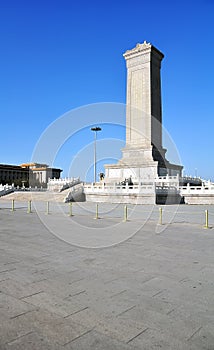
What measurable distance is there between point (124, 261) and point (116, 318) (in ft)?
8.76

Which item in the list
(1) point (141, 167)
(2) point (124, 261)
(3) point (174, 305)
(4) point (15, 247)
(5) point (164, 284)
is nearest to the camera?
(3) point (174, 305)

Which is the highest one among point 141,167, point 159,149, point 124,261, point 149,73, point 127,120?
point 149,73

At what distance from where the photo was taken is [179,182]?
30844mm

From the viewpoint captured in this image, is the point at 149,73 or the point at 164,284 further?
the point at 149,73

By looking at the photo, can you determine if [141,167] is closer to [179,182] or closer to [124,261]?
[179,182]

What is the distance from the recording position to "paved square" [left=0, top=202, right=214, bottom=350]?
283 centimetres

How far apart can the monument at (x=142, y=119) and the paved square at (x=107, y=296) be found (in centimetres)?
2898

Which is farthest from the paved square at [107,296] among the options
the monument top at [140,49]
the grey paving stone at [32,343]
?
the monument top at [140,49]

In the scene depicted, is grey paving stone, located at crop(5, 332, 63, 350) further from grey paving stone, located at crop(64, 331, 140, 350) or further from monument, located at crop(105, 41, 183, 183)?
monument, located at crop(105, 41, 183, 183)

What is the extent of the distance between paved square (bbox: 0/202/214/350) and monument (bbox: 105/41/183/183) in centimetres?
2898

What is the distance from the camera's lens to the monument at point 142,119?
36.1 meters

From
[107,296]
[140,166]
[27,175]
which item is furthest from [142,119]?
[27,175]

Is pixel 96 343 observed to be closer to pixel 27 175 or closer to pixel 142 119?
pixel 142 119

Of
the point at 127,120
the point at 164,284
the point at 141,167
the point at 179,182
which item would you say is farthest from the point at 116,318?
the point at 127,120
